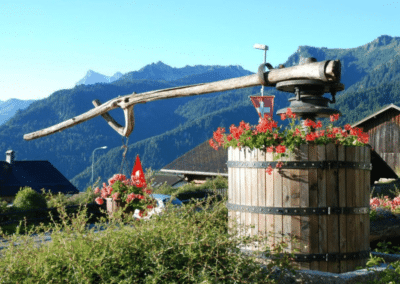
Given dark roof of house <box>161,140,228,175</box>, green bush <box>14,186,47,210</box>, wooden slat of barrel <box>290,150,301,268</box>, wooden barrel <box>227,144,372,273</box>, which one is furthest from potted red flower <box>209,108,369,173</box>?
dark roof of house <box>161,140,228,175</box>

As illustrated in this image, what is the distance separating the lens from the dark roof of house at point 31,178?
66250 mm

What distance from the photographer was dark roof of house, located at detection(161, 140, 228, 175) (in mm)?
38500

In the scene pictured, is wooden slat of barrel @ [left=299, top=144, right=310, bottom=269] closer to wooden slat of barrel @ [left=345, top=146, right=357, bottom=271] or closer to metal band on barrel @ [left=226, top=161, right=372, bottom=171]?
metal band on barrel @ [left=226, top=161, right=372, bottom=171]

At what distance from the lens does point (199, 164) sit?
3984cm

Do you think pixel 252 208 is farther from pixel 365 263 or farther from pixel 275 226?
pixel 365 263

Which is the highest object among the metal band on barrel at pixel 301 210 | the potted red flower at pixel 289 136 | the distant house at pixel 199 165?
the potted red flower at pixel 289 136

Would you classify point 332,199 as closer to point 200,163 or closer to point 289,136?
point 289,136

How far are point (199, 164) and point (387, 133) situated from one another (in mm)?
14485

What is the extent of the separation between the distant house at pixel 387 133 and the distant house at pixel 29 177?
4160cm

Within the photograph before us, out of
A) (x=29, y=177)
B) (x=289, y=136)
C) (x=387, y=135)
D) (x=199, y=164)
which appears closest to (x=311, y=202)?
(x=289, y=136)

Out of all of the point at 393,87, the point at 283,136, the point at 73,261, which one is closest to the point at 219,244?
the point at 73,261

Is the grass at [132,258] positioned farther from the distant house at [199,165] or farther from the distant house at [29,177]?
the distant house at [29,177]

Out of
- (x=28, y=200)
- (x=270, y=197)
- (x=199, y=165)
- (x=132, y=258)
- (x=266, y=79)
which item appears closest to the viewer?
(x=132, y=258)

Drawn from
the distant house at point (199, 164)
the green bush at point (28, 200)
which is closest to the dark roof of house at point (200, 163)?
the distant house at point (199, 164)
